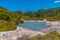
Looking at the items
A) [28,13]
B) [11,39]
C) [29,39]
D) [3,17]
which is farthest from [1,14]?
[28,13]

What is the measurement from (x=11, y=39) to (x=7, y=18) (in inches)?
1388

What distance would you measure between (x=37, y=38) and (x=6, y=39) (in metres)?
4.52

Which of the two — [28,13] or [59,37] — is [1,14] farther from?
[28,13]

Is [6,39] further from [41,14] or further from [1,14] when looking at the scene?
[41,14]

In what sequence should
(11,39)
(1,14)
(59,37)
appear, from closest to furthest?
(59,37) < (11,39) < (1,14)

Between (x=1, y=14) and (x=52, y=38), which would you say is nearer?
(x=52, y=38)

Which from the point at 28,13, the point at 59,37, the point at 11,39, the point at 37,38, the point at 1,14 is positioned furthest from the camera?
the point at 28,13

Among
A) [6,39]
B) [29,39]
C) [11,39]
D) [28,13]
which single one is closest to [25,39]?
[29,39]

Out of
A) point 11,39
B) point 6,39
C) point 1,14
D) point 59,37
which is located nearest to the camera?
point 59,37

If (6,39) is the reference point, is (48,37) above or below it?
above

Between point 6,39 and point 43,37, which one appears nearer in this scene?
point 43,37

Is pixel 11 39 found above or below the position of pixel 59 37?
below

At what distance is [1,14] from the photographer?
146ft

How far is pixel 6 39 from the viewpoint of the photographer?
36.3 feet
